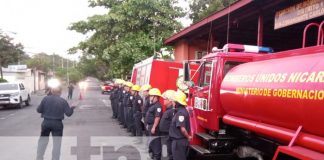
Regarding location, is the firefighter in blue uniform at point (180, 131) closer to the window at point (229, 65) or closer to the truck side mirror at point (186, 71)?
the window at point (229, 65)

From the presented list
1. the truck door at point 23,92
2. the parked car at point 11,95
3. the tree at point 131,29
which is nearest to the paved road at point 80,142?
the tree at point 131,29

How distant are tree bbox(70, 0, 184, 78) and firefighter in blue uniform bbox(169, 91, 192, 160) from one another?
49.5 ft

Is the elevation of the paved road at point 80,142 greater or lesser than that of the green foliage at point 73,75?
lesser

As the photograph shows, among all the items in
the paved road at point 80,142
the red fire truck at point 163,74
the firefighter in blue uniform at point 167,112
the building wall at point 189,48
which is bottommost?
the paved road at point 80,142

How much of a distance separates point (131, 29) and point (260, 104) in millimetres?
18301

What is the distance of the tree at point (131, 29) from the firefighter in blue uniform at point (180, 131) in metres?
→ 15.1

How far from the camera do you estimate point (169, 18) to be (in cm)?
2375

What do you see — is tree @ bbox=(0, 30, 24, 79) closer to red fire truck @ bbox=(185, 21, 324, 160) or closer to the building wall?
the building wall

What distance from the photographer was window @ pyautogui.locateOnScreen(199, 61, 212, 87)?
807 cm

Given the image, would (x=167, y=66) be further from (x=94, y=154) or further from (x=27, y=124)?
(x=27, y=124)

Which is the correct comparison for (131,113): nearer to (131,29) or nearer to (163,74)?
(163,74)

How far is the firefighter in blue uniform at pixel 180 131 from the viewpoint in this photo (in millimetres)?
6980

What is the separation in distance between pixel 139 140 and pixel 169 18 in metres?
12.7

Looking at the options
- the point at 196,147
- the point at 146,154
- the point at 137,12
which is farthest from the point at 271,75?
the point at 137,12
